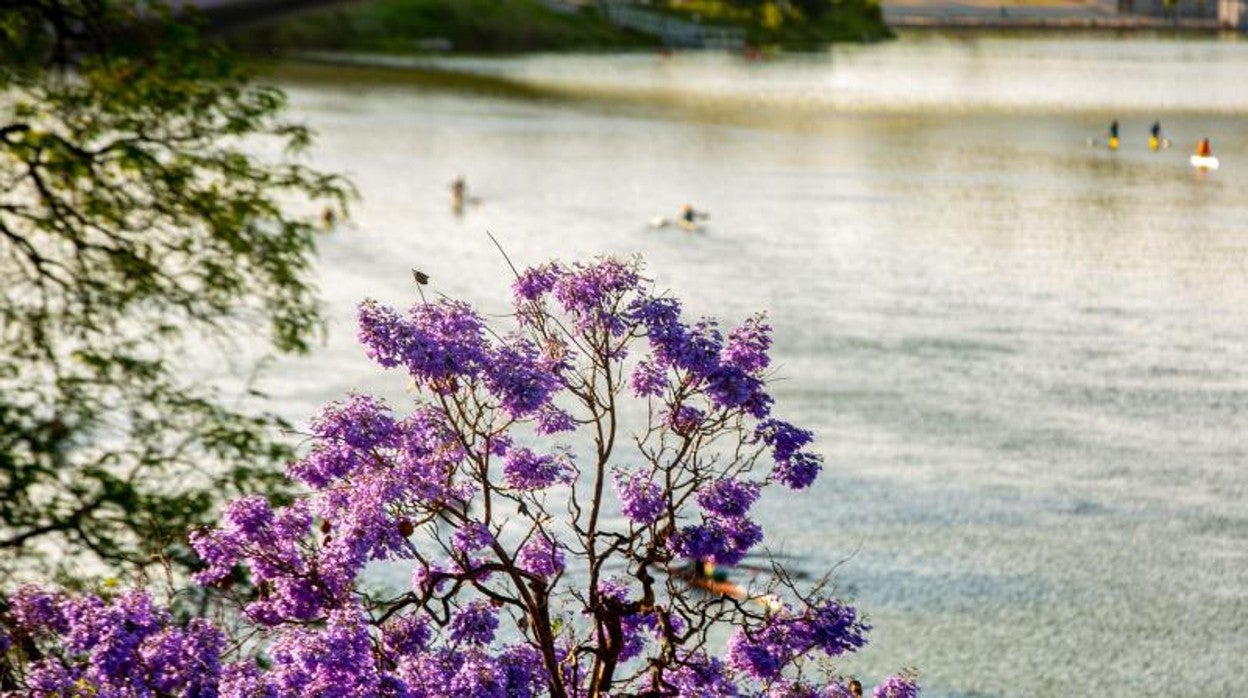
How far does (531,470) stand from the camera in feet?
48.4

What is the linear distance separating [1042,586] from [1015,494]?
692cm

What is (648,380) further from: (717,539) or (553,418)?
(717,539)

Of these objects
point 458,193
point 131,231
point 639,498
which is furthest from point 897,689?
point 458,193

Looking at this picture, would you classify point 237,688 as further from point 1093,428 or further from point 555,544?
point 1093,428

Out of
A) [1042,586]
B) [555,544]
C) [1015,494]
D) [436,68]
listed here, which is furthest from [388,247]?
[436,68]

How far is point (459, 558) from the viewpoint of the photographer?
1389cm

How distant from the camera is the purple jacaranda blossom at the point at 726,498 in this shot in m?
14.3

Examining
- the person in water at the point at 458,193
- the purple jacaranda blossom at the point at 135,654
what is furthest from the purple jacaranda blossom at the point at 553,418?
the person in water at the point at 458,193

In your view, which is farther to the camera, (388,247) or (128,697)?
(388,247)

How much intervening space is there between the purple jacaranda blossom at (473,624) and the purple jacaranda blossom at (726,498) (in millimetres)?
1823

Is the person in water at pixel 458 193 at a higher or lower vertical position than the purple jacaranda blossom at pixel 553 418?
lower

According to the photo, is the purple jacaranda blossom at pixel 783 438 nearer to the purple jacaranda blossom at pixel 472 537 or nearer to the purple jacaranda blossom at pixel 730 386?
the purple jacaranda blossom at pixel 730 386

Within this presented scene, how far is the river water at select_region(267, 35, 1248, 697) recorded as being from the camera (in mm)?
40750

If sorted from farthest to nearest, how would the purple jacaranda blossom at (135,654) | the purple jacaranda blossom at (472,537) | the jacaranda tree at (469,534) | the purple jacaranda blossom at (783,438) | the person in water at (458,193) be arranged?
the person in water at (458,193) → the purple jacaranda blossom at (783,438) → the purple jacaranda blossom at (472,537) → the jacaranda tree at (469,534) → the purple jacaranda blossom at (135,654)
